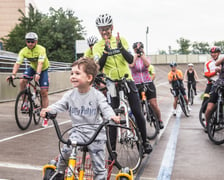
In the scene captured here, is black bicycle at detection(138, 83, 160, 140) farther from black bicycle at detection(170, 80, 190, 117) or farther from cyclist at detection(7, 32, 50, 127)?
black bicycle at detection(170, 80, 190, 117)

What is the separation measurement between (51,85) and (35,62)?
13.4 meters

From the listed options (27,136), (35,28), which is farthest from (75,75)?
(35,28)

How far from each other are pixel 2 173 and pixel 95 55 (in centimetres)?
200

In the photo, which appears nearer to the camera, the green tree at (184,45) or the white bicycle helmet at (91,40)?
the white bicycle helmet at (91,40)

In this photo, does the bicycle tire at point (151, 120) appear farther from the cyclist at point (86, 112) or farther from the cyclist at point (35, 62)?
the cyclist at point (86, 112)

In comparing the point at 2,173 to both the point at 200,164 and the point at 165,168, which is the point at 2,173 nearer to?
the point at 165,168

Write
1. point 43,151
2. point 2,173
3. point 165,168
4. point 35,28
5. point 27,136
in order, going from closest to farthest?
1. point 2,173
2. point 165,168
3. point 43,151
4. point 27,136
5. point 35,28

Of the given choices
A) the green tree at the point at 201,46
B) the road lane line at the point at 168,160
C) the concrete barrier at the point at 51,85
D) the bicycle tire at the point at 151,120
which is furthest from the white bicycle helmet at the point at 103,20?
the green tree at the point at 201,46

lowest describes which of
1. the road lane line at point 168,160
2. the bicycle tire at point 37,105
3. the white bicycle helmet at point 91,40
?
the road lane line at point 168,160

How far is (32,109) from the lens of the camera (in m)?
8.29

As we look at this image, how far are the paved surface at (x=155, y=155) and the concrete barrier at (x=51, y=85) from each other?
584cm

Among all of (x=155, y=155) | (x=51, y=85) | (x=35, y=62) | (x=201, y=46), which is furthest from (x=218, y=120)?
(x=201, y=46)

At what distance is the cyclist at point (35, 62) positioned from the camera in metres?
8.18

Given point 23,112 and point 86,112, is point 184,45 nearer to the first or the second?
point 23,112
